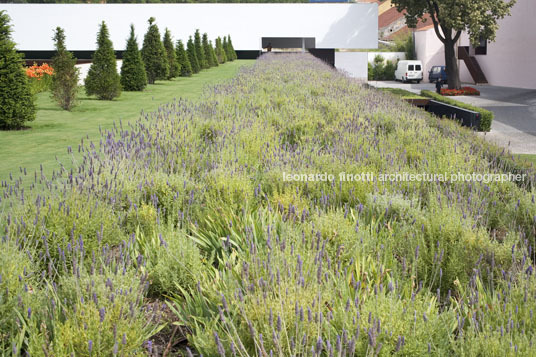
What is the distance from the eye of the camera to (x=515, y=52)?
94.8ft

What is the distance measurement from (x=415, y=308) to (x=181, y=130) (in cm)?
416

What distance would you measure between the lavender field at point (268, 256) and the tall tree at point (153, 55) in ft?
47.0

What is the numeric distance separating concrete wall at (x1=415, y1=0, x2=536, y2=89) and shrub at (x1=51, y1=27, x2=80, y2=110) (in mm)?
25043

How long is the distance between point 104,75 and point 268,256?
41.3 ft

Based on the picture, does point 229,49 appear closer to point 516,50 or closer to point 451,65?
point 451,65

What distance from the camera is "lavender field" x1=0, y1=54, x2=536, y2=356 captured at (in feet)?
→ 6.53

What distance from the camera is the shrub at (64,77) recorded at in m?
11.3

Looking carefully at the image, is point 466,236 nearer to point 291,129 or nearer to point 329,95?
point 291,129

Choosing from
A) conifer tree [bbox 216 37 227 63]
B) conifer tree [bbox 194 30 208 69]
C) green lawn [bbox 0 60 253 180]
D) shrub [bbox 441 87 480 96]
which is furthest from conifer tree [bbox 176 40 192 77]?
shrub [bbox 441 87 480 96]

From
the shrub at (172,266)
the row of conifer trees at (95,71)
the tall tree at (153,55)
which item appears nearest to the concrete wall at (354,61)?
the row of conifer trees at (95,71)

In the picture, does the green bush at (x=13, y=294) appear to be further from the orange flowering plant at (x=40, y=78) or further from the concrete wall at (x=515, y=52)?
the concrete wall at (x=515, y=52)

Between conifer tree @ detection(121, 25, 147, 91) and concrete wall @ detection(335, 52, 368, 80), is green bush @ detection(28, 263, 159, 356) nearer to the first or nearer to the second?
conifer tree @ detection(121, 25, 147, 91)

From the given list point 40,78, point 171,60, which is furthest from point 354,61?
point 40,78

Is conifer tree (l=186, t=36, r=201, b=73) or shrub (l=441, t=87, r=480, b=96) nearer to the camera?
shrub (l=441, t=87, r=480, b=96)
